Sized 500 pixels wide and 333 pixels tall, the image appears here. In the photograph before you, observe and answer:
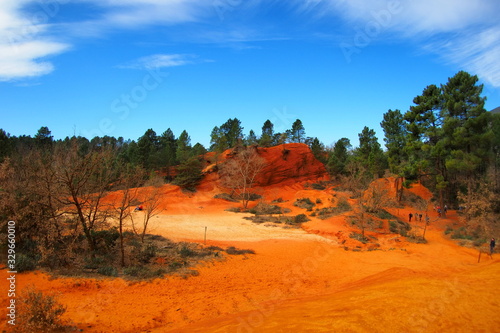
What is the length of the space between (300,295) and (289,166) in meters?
40.4

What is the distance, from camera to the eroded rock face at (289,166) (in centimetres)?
4878

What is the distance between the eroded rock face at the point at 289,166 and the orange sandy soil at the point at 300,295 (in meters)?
30.4

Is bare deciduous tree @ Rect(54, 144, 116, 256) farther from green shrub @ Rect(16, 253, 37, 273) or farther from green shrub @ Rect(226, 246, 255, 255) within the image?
green shrub @ Rect(226, 246, 255, 255)

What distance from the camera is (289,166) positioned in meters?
51.0

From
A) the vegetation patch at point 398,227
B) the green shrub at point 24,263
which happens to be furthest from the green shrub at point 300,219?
the green shrub at point 24,263

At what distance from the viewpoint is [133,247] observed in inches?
558

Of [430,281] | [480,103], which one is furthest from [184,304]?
[480,103]

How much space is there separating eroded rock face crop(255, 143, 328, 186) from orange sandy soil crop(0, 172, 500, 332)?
3037 centimetres

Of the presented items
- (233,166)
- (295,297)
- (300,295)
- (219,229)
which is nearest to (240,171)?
(233,166)

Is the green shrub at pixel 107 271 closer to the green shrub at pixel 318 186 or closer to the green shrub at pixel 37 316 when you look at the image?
the green shrub at pixel 37 316

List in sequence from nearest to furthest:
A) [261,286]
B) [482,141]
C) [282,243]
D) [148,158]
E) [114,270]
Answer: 1. [114,270]
2. [261,286]
3. [282,243]
4. [482,141]
5. [148,158]

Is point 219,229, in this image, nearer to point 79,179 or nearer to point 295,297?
point 79,179

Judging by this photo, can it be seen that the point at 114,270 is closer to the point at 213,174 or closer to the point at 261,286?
the point at 261,286

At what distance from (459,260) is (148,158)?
40.2 metres
